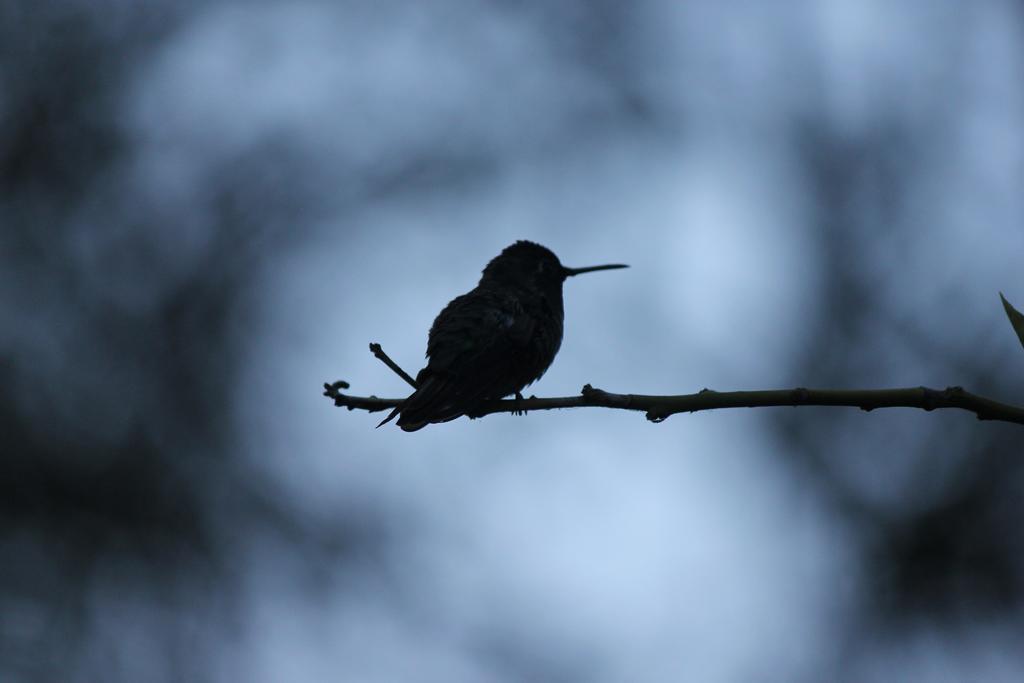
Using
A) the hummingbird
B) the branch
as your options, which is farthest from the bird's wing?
the branch

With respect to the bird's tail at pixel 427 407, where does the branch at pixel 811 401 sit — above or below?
below

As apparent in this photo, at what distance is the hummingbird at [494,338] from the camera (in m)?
3.95

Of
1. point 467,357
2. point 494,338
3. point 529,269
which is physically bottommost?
point 467,357

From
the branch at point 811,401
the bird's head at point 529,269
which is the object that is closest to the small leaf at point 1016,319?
the branch at point 811,401

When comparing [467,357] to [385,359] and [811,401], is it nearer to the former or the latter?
[385,359]

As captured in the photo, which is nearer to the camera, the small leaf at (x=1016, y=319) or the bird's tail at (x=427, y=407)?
the small leaf at (x=1016, y=319)

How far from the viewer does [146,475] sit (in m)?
9.02

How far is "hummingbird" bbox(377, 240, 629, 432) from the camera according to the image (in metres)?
3.95

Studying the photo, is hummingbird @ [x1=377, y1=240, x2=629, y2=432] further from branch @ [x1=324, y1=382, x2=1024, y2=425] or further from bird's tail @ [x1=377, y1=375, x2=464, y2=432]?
branch @ [x1=324, y1=382, x2=1024, y2=425]

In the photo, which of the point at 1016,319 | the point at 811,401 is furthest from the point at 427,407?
the point at 1016,319

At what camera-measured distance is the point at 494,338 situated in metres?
4.78

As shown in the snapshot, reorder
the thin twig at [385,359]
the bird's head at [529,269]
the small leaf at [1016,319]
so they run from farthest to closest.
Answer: the bird's head at [529,269], the thin twig at [385,359], the small leaf at [1016,319]

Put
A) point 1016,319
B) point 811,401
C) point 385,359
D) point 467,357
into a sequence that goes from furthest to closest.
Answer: point 467,357
point 385,359
point 811,401
point 1016,319

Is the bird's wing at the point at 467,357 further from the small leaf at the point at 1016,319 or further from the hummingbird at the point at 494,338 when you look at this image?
the small leaf at the point at 1016,319
